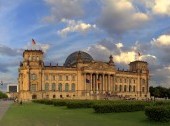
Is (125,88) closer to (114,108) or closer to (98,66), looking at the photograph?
(98,66)

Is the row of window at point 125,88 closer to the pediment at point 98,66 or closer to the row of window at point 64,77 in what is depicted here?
the pediment at point 98,66

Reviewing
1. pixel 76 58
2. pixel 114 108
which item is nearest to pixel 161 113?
pixel 114 108

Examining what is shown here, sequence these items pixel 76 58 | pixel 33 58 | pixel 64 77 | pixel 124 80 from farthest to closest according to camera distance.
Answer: pixel 124 80 < pixel 76 58 < pixel 64 77 < pixel 33 58

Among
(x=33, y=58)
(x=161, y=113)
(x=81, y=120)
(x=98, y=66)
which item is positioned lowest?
(x=81, y=120)

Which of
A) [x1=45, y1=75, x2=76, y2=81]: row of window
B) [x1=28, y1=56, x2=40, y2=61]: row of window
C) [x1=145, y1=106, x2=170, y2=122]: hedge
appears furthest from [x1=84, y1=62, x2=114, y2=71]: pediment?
[x1=145, y1=106, x2=170, y2=122]: hedge

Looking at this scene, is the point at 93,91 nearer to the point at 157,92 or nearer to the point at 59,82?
the point at 59,82

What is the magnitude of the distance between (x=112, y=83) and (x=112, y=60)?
1092 centimetres

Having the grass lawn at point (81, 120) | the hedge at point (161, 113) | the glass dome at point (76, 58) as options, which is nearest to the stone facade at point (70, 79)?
the glass dome at point (76, 58)

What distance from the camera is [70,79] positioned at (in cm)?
15275

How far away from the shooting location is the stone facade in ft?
481

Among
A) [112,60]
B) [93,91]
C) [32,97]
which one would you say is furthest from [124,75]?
[32,97]

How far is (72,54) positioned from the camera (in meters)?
170

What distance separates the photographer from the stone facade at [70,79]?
14675cm

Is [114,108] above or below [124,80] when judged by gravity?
below
